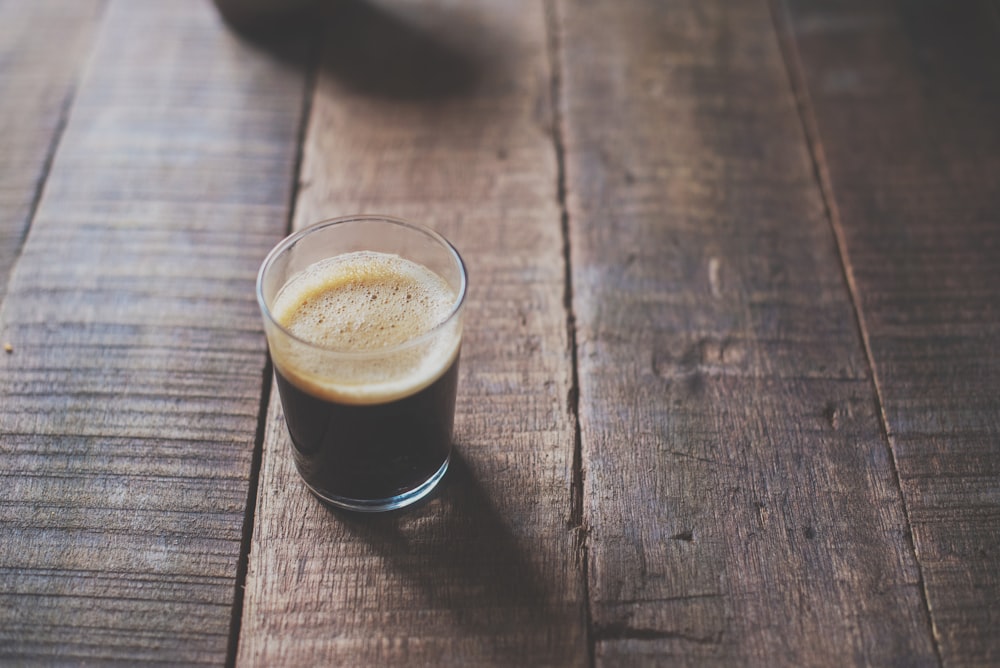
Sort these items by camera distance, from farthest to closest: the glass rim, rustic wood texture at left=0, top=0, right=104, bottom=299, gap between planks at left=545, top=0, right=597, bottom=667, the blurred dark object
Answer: the blurred dark object → rustic wood texture at left=0, top=0, right=104, bottom=299 → gap between planks at left=545, top=0, right=597, bottom=667 → the glass rim

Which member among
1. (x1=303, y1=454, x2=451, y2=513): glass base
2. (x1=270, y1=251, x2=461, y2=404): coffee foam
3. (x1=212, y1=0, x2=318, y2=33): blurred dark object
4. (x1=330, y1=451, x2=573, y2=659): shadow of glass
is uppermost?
(x1=270, y1=251, x2=461, y2=404): coffee foam

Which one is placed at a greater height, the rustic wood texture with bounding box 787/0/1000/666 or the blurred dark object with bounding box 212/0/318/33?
the blurred dark object with bounding box 212/0/318/33

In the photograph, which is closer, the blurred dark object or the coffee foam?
the coffee foam

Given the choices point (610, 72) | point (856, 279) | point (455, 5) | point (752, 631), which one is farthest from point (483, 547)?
point (455, 5)

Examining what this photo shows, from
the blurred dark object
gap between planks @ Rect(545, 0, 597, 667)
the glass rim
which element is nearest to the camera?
the glass rim

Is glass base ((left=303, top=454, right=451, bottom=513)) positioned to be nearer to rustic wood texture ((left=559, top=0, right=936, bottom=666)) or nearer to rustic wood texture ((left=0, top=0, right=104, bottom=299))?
rustic wood texture ((left=559, top=0, right=936, bottom=666))

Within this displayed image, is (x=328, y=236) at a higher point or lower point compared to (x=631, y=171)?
higher

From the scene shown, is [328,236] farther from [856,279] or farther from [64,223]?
[856,279]

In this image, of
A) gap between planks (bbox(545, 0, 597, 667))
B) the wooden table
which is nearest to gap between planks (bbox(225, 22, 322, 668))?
the wooden table
